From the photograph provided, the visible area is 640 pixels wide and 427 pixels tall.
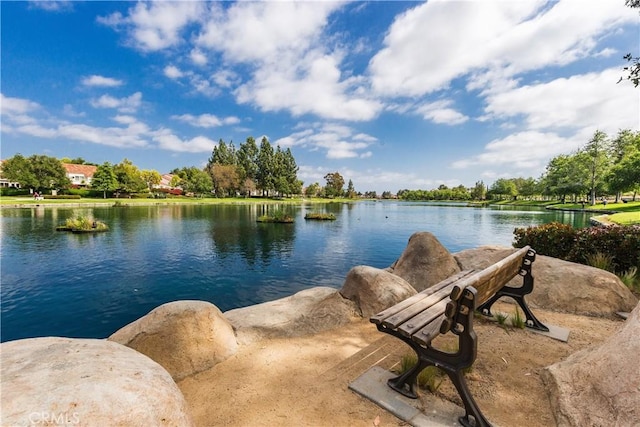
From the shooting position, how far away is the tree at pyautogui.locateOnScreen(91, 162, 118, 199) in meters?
61.9

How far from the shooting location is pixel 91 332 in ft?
25.7

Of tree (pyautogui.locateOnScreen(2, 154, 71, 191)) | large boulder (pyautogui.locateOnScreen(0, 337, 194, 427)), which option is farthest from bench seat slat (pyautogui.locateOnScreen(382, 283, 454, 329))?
tree (pyautogui.locateOnScreen(2, 154, 71, 191))

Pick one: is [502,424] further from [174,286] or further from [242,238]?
[242,238]

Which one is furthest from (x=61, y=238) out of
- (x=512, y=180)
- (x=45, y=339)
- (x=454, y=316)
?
(x=512, y=180)

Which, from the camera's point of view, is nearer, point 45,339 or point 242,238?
point 45,339

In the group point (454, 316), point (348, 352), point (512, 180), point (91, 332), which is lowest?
point (91, 332)

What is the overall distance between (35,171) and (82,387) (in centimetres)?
8467

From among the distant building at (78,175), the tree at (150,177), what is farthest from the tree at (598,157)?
the distant building at (78,175)

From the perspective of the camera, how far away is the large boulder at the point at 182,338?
395 cm

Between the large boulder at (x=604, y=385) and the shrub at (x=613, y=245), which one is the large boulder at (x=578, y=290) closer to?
the shrub at (x=613, y=245)

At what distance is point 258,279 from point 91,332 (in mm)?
6041

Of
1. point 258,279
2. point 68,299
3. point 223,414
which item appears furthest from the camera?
point 258,279

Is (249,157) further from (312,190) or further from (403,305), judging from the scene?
(403,305)

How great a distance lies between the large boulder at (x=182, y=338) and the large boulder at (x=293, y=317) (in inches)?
20.5
